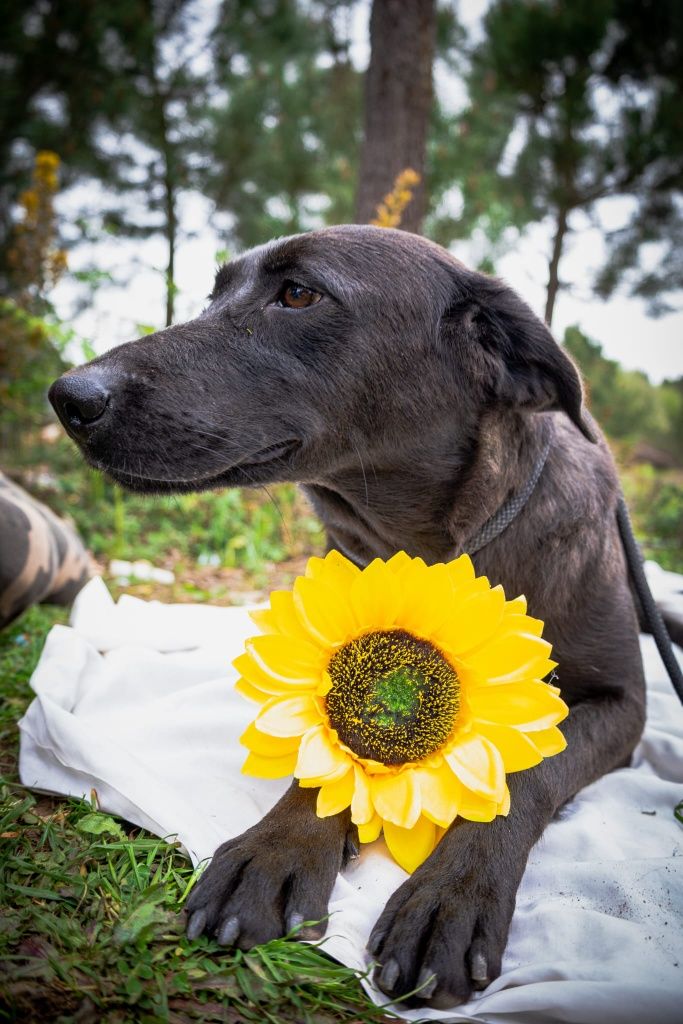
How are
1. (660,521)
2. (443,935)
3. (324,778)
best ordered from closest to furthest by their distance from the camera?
(443,935), (324,778), (660,521)

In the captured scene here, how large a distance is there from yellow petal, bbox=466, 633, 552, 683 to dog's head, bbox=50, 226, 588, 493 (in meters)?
0.53

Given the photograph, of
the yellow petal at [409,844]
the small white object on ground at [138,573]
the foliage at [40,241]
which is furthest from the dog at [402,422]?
the foliage at [40,241]

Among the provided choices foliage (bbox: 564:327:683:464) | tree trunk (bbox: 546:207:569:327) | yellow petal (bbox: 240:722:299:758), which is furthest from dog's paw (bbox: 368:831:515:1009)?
foliage (bbox: 564:327:683:464)

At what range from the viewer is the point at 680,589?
3047 mm

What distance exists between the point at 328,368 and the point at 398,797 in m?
0.92

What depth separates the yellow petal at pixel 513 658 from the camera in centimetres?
137

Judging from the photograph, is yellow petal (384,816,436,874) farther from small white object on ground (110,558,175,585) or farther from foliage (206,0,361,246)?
foliage (206,0,361,246)

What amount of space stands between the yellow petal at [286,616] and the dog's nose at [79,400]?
0.52 meters

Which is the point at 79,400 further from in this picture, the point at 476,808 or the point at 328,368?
the point at 476,808

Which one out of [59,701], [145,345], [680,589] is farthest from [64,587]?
[680,589]

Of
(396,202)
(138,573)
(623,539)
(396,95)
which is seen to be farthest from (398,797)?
(396,95)

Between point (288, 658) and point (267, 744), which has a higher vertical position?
point (288, 658)

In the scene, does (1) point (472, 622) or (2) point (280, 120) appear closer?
(1) point (472, 622)

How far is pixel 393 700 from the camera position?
51.6 inches
